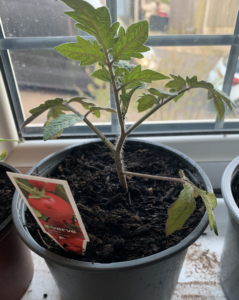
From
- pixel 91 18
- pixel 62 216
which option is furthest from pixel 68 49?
pixel 62 216

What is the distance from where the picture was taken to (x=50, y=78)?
33.9 inches

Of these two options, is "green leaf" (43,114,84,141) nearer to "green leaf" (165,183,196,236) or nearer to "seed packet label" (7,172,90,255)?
"seed packet label" (7,172,90,255)

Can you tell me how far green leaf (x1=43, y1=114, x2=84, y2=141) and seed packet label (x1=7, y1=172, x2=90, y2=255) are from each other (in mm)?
77

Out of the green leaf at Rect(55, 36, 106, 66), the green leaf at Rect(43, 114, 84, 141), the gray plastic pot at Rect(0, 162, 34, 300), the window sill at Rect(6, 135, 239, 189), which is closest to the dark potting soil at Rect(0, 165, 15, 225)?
the gray plastic pot at Rect(0, 162, 34, 300)

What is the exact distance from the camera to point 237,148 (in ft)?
3.02

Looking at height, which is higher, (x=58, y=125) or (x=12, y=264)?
(x=58, y=125)

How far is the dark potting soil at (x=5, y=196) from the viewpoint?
605mm

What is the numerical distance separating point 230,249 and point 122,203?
0.33 meters

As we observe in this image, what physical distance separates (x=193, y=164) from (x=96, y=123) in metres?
0.47

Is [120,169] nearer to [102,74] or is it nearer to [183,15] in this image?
[102,74]

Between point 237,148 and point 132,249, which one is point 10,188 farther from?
point 237,148

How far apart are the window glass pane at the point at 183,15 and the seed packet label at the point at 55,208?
62 centimetres

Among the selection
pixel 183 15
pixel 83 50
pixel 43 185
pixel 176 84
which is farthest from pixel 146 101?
pixel 183 15

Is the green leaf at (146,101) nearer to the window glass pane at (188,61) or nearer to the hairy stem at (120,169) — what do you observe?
the hairy stem at (120,169)
